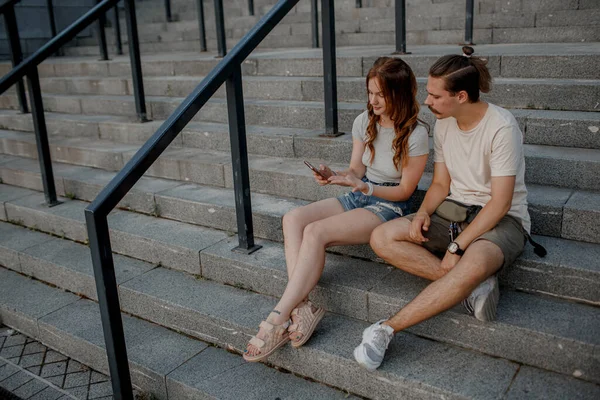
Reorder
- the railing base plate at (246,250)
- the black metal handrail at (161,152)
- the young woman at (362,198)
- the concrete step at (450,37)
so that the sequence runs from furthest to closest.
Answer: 1. the concrete step at (450,37)
2. the railing base plate at (246,250)
3. the young woman at (362,198)
4. the black metal handrail at (161,152)

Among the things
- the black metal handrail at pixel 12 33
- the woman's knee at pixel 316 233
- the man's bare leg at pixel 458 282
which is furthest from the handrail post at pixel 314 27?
the man's bare leg at pixel 458 282

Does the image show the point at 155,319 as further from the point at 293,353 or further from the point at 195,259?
the point at 293,353

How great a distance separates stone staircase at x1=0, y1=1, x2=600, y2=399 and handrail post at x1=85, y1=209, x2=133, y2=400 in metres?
0.24

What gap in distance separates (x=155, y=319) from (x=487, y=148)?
1.87 m

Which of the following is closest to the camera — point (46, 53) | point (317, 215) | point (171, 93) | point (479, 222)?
point (479, 222)

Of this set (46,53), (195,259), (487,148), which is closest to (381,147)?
(487,148)

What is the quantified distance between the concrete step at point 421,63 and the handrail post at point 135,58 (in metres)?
0.77

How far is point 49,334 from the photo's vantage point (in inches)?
124

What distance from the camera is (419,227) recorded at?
2.45 meters

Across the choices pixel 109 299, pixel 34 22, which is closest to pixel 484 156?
pixel 109 299

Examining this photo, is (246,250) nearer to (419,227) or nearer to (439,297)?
(419,227)

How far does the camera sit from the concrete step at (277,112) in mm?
3096

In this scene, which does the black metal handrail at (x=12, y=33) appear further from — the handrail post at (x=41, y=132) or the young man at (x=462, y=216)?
the young man at (x=462, y=216)

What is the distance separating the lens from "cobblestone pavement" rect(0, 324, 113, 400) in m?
2.76
